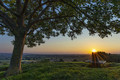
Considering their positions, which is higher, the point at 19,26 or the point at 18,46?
the point at 19,26

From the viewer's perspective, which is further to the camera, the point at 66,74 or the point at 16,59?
the point at 16,59

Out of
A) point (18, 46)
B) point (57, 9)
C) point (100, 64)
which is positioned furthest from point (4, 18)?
point (100, 64)

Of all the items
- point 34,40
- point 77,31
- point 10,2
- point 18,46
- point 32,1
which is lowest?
point 18,46

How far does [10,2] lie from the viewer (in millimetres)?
9211

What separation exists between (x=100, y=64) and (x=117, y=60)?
10.6 metres

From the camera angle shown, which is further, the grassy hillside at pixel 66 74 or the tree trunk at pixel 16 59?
the tree trunk at pixel 16 59

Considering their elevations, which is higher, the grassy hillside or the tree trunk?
the tree trunk

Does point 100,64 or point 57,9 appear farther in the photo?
point 100,64

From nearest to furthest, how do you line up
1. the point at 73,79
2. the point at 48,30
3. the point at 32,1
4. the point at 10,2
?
the point at 73,79, the point at 10,2, the point at 32,1, the point at 48,30

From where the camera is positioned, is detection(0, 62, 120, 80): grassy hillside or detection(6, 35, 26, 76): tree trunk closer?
detection(0, 62, 120, 80): grassy hillside

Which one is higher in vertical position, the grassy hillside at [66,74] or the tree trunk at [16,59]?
the tree trunk at [16,59]

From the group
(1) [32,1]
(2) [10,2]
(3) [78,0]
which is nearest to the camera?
(3) [78,0]

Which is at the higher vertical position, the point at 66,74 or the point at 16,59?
the point at 16,59

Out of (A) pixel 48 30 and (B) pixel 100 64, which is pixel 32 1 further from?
(B) pixel 100 64
